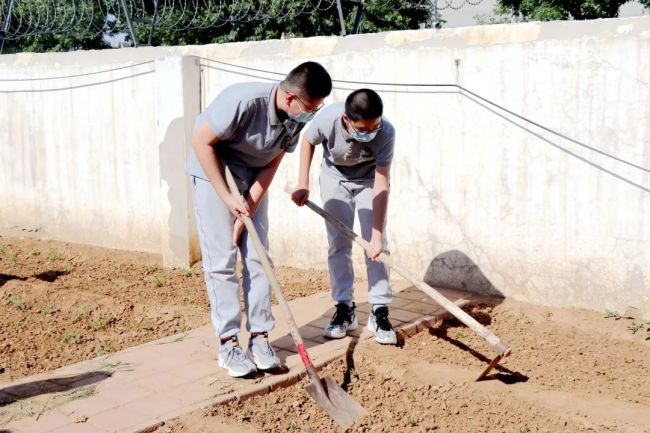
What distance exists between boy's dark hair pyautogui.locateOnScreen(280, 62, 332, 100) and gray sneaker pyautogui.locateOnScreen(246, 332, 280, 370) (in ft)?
4.35

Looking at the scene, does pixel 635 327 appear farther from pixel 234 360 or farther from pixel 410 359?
pixel 234 360

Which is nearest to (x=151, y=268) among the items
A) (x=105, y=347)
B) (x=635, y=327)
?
(x=105, y=347)

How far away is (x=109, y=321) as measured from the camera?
5.20 m

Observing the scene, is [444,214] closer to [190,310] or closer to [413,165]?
[413,165]

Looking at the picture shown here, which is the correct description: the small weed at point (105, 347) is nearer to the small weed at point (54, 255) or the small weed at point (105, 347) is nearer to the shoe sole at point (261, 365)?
the shoe sole at point (261, 365)

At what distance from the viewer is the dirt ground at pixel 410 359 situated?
350 cm

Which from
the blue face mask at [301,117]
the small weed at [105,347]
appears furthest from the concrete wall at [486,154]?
the blue face mask at [301,117]

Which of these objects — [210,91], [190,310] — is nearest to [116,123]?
[210,91]

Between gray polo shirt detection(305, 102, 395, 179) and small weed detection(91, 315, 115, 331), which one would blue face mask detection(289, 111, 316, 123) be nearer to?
gray polo shirt detection(305, 102, 395, 179)

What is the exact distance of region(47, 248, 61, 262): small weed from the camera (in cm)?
744

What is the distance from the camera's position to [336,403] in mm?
3559

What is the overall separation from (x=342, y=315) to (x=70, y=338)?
1.81 meters

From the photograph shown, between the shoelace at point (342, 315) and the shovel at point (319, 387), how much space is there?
31.4 inches

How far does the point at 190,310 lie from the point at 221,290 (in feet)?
5.22
